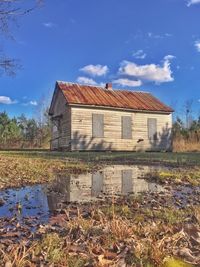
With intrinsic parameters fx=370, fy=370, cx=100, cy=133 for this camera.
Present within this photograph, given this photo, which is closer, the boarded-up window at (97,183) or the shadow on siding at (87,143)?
the boarded-up window at (97,183)

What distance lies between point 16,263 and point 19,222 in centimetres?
187

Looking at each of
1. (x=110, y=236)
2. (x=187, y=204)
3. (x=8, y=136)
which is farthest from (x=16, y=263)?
(x=8, y=136)

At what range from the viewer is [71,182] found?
923 cm

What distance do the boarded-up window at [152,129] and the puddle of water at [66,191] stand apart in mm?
18905

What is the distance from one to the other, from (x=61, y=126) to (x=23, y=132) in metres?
20.0

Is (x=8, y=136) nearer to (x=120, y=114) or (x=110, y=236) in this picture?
(x=120, y=114)

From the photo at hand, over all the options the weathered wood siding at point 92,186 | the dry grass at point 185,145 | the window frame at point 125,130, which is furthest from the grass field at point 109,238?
the dry grass at point 185,145

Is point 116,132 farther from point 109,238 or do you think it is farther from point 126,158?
point 109,238

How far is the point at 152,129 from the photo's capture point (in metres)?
29.9

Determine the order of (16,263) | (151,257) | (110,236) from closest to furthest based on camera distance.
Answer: (16,263), (151,257), (110,236)

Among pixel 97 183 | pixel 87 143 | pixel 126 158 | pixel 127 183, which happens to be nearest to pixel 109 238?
pixel 97 183

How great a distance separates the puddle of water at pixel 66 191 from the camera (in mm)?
5988

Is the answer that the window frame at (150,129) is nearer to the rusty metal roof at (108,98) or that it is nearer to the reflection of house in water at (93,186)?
the rusty metal roof at (108,98)

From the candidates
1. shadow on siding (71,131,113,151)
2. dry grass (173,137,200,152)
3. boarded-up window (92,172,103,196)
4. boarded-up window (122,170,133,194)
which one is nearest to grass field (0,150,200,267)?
boarded-up window (92,172,103,196)
